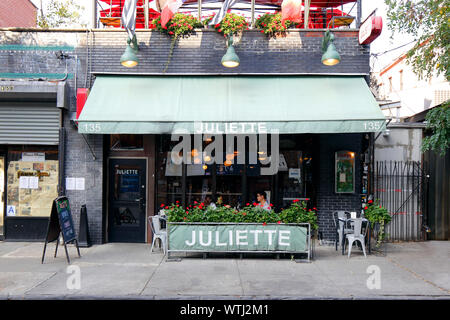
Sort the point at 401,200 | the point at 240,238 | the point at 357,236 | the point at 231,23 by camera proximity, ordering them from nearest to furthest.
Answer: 1. the point at 240,238
2. the point at 357,236
3. the point at 231,23
4. the point at 401,200

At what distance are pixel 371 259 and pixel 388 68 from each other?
59.4ft

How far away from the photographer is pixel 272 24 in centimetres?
941

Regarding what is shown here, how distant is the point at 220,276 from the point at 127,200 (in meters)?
4.25

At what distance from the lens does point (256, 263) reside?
7.84m

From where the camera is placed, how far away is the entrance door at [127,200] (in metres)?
9.94

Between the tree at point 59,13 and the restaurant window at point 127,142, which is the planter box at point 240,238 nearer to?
the restaurant window at point 127,142

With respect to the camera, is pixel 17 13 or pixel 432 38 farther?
pixel 17 13

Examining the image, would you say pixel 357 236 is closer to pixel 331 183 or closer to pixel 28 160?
pixel 331 183

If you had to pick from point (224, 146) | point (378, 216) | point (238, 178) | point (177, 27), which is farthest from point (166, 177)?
point (378, 216)

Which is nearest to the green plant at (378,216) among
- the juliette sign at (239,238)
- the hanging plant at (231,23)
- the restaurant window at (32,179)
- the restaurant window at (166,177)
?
the juliette sign at (239,238)

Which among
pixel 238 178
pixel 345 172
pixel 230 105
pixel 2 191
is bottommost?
pixel 2 191

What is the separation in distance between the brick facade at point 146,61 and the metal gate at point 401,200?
4.07ft

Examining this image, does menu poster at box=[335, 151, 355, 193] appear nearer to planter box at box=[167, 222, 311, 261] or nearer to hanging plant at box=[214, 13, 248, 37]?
planter box at box=[167, 222, 311, 261]
